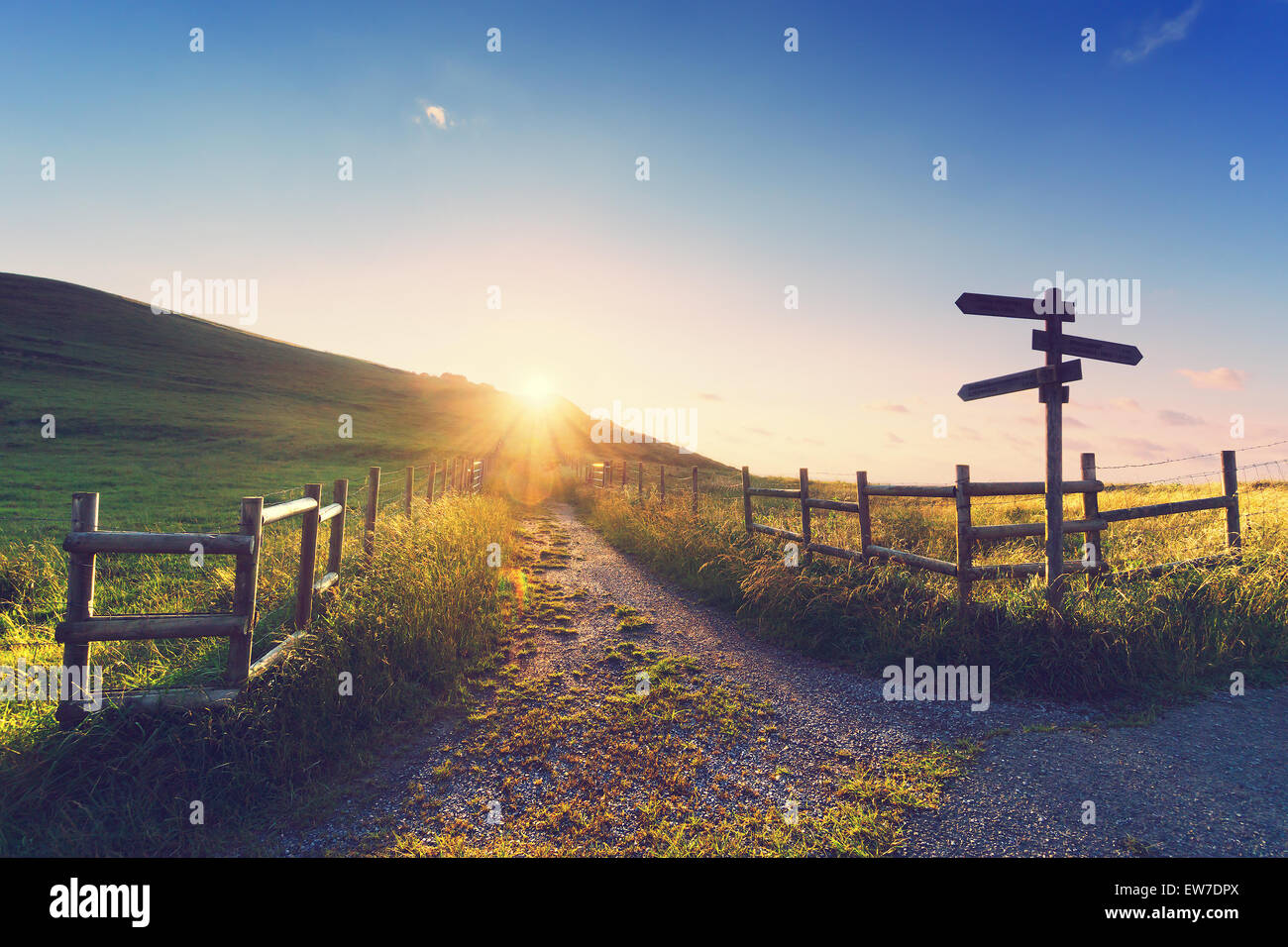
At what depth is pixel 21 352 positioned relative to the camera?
153 feet

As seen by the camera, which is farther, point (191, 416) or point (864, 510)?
point (191, 416)

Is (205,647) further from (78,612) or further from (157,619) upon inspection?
(78,612)

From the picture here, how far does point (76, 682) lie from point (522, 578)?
6.65 meters

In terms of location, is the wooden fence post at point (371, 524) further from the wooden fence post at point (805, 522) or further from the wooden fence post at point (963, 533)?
the wooden fence post at point (963, 533)

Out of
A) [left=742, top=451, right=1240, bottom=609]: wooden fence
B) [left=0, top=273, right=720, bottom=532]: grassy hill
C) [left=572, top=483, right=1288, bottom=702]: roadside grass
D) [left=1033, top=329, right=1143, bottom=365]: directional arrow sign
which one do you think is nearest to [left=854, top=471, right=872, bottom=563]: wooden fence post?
[left=742, top=451, right=1240, bottom=609]: wooden fence

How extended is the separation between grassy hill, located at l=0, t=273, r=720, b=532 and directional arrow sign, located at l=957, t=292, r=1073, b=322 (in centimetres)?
1901

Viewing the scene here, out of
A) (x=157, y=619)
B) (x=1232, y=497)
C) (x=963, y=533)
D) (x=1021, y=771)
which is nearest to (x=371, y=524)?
(x=157, y=619)

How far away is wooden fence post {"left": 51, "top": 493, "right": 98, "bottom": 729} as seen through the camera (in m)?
4.18

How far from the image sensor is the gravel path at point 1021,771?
3627 mm

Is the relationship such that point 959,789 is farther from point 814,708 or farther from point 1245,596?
point 1245,596

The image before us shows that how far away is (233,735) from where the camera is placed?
4.34 m

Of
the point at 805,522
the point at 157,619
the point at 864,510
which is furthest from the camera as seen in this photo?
the point at 805,522

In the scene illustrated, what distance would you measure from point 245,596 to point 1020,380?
342 inches

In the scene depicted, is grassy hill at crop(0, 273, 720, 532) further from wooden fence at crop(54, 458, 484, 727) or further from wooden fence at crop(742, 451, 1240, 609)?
wooden fence at crop(742, 451, 1240, 609)
